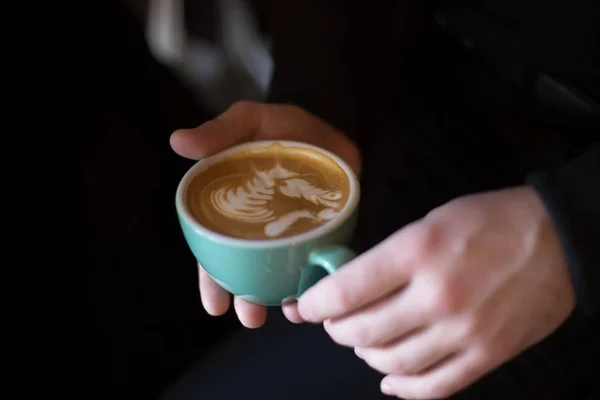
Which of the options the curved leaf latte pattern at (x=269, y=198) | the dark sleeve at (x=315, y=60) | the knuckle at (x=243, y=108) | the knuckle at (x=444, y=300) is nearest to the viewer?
the knuckle at (x=444, y=300)

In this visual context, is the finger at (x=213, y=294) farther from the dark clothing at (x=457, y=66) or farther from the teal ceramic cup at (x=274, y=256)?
the dark clothing at (x=457, y=66)

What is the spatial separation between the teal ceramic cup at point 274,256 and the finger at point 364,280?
21 millimetres

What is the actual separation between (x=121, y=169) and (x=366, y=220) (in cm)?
56

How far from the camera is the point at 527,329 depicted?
0.48 meters

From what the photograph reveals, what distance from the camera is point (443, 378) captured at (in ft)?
1.60

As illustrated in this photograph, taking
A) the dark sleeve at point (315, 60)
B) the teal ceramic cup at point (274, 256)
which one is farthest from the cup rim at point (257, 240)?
the dark sleeve at point (315, 60)

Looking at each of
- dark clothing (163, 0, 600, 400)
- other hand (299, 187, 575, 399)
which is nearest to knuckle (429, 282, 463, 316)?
other hand (299, 187, 575, 399)

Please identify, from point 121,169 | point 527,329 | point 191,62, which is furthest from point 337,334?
point 191,62

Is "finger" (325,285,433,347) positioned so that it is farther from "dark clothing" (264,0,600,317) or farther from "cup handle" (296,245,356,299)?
"dark clothing" (264,0,600,317)

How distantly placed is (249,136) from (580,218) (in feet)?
1.19

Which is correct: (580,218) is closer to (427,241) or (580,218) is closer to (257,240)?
(427,241)

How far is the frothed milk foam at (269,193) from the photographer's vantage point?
0.53 metres

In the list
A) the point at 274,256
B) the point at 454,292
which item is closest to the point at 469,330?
the point at 454,292

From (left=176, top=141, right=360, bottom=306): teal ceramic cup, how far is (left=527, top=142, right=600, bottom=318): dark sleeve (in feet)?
0.55
